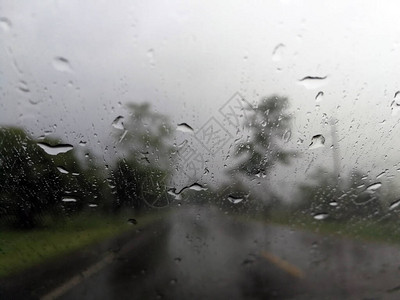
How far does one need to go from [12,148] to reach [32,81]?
0.60 metres

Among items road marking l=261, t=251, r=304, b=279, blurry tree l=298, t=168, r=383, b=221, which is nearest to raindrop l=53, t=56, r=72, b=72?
road marking l=261, t=251, r=304, b=279

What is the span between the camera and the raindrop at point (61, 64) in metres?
3.68

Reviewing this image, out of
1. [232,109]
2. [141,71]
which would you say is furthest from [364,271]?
[141,71]

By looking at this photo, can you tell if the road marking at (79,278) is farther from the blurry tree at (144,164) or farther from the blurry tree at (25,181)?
the blurry tree at (25,181)

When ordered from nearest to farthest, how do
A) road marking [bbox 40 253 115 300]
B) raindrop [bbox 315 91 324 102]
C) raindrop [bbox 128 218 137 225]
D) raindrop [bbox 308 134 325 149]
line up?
1. road marking [bbox 40 253 115 300]
2. raindrop [bbox 128 218 137 225]
3. raindrop [bbox 315 91 324 102]
4. raindrop [bbox 308 134 325 149]

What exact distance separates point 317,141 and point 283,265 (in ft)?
4.01

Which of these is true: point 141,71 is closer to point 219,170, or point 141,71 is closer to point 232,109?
point 232,109

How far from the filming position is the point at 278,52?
401 cm

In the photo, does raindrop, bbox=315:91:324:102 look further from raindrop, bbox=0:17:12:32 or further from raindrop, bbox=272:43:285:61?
raindrop, bbox=0:17:12:32

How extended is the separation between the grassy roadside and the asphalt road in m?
0.20

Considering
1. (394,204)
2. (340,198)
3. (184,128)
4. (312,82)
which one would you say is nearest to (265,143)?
(312,82)

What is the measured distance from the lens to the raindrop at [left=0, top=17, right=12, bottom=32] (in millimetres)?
3586

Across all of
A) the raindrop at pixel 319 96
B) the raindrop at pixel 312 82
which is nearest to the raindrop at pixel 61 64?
the raindrop at pixel 312 82

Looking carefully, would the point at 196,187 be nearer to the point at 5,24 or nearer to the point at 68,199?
the point at 68,199
